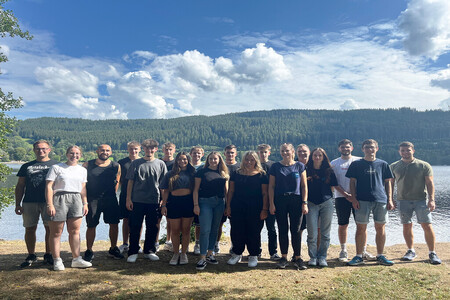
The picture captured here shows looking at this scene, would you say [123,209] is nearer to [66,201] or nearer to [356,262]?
[66,201]

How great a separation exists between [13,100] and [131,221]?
8.03 meters

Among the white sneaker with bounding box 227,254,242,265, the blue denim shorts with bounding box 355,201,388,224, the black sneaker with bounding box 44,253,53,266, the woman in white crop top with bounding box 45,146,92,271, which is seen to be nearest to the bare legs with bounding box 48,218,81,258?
the woman in white crop top with bounding box 45,146,92,271

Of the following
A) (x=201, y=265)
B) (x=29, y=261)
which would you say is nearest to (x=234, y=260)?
(x=201, y=265)

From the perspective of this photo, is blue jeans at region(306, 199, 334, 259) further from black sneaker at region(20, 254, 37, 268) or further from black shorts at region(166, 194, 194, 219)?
black sneaker at region(20, 254, 37, 268)

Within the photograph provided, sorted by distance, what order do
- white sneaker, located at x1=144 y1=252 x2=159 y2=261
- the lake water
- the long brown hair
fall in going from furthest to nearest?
the lake water < white sneaker, located at x1=144 y1=252 x2=159 y2=261 < the long brown hair

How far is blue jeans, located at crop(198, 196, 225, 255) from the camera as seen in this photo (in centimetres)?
622

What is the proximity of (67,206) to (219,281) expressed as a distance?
10.5 feet

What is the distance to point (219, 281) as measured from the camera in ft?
18.1

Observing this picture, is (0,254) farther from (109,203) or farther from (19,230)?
(19,230)

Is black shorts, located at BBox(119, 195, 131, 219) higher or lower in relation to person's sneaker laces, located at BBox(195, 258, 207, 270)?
higher

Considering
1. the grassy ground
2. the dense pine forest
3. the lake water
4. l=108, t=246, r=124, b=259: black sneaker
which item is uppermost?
the dense pine forest

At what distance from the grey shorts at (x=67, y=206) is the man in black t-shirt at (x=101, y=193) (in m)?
0.45

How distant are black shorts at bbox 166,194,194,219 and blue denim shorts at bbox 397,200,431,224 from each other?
4.88 meters

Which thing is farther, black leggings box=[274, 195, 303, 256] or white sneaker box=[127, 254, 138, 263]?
white sneaker box=[127, 254, 138, 263]
